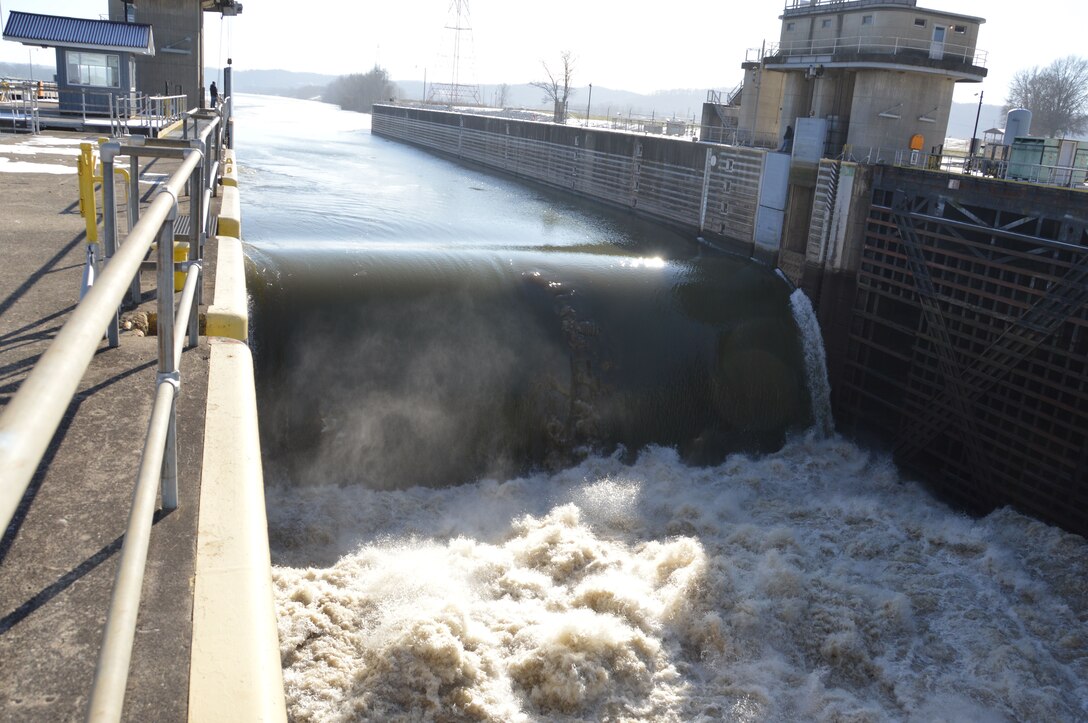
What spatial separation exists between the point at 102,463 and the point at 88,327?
2.25 m

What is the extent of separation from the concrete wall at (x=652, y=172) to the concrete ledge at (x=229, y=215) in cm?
1347

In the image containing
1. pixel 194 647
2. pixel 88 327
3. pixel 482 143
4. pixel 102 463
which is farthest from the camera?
pixel 482 143

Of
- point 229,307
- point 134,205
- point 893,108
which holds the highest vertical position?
point 893,108

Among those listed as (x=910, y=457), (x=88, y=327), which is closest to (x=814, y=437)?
(x=910, y=457)

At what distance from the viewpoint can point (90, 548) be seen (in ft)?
9.36

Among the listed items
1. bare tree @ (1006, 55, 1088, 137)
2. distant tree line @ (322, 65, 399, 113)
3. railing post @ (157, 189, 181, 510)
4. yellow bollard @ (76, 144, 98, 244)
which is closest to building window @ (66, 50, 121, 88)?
yellow bollard @ (76, 144, 98, 244)

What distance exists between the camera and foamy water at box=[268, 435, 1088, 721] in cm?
827

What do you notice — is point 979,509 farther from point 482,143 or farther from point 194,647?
point 482,143

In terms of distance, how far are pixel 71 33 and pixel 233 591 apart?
81.5 ft

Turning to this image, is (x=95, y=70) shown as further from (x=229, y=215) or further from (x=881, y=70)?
(x=881, y=70)

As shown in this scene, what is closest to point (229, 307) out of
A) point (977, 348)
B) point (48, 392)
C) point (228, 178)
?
point (48, 392)

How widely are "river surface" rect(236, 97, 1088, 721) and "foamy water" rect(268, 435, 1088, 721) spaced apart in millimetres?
31

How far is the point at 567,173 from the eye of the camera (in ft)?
109

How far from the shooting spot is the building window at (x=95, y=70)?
23516mm
